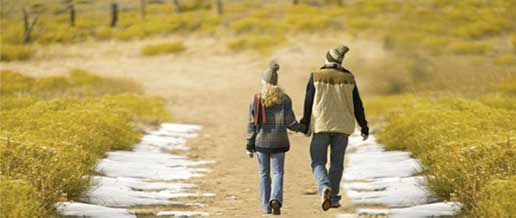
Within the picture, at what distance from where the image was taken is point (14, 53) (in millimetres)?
39812

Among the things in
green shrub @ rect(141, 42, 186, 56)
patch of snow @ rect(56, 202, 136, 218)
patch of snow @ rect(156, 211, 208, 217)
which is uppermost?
patch of snow @ rect(56, 202, 136, 218)

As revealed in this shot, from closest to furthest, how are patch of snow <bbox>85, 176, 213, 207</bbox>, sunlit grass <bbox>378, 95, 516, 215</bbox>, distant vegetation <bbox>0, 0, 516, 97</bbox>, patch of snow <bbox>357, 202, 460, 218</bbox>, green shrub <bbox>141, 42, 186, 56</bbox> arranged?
sunlit grass <bbox>378, 95, 516, 215</bbox> < patch of snow <bbox>357, 202, 460, 218</bbox> < patch of snow <bbox>85, 176, 213, 207</bbox> < distant vegetation <bbox>0, 0, 516, 97</bbox> < green shrub <bbox>141, 42, 186, 56</bbox>

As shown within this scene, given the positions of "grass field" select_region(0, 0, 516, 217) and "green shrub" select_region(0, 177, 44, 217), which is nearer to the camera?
"green shrub" select_region(0, 177, 44, 217)

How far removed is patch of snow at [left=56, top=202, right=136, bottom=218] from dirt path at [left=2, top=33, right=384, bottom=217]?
1.03 m

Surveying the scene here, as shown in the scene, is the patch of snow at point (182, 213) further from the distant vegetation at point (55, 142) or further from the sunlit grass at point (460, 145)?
the sunlit grass at point (460, 145)

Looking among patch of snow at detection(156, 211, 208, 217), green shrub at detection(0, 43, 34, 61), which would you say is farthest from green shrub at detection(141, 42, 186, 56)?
patch of snow at detection(156, 211, 208, 217)

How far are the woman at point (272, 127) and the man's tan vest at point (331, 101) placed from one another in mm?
207

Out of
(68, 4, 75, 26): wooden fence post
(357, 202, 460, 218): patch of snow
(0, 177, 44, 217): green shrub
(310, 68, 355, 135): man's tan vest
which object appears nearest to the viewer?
(0, 177, 44, 217): green shrub

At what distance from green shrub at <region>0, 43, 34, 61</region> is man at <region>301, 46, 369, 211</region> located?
30.7 meters

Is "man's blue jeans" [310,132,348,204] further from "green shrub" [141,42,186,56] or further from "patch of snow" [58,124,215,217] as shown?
"green shrub" [141,42,186,56]

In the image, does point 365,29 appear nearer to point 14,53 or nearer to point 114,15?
point 114,15

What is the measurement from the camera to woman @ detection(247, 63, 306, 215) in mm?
10180

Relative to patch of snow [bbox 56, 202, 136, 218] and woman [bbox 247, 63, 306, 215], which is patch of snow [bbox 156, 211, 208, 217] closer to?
patch of snow [bbox 56, 202, 136, 218]

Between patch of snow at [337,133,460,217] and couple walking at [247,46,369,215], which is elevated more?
couple walking at [247,46,369,215]
